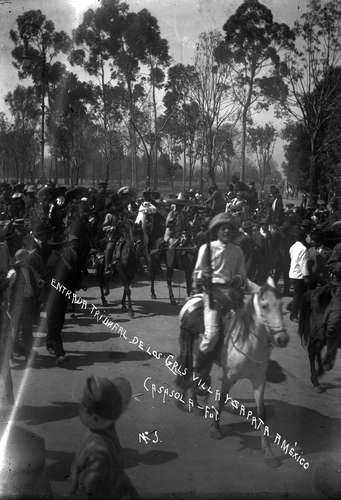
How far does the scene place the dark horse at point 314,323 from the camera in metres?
7.31

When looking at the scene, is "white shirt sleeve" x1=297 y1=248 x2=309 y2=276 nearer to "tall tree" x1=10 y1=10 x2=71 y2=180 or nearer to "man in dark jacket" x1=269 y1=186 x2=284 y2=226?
Result: "man in dark jacket" x1=269 y1=186 x2=284 y2=226

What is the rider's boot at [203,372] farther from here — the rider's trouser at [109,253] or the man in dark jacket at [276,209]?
the rider's trouser at [109,253]

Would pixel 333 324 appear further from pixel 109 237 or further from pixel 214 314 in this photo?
pixel 109 237

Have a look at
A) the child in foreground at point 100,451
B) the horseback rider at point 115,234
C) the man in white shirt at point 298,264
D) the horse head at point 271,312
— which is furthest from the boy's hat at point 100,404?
the horseback rider at point 115,234

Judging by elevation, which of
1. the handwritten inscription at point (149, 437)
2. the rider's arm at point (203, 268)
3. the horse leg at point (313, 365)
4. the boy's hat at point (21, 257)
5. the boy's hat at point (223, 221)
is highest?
the boy's hat at point (223, 221)

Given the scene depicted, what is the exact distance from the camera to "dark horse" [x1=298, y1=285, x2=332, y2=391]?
7312 mm

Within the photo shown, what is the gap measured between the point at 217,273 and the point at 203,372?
1.19 metres

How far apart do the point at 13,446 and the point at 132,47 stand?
4824 millimetres

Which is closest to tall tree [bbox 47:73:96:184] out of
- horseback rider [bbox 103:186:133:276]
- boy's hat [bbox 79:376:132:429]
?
horseback rider [bbox 103:186:133:276]

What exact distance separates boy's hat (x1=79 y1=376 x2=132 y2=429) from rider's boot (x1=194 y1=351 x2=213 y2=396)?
238cm

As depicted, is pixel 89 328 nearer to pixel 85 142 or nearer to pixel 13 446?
pixel 13 446

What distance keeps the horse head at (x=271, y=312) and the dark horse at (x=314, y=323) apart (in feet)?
6.56

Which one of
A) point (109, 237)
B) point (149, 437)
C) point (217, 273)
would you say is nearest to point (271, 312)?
point (217, 273)

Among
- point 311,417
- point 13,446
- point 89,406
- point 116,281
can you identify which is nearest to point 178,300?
point 116,281
